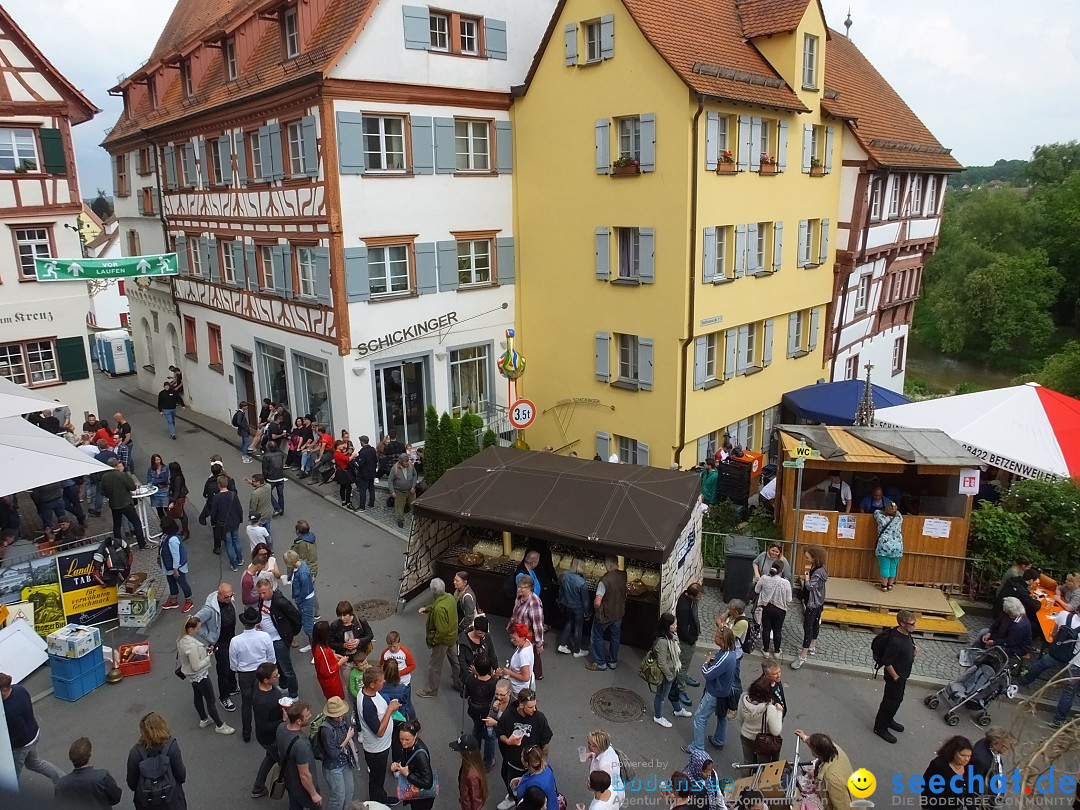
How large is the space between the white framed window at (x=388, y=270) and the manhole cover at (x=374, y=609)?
8183 millimetres

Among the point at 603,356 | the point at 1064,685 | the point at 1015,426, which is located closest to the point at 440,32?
the point at 603,356

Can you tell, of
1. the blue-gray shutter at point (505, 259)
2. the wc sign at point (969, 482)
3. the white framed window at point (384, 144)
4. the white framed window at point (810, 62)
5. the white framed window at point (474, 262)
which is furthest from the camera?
the blue-gray shutter at point (505, 259)

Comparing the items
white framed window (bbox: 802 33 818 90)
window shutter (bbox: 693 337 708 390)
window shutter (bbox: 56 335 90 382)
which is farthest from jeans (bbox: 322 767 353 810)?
white framed window (bbox: 802 33 818 90)

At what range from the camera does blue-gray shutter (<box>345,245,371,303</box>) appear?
18141 millimetres

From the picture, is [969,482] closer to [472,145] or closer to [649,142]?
[649,142]

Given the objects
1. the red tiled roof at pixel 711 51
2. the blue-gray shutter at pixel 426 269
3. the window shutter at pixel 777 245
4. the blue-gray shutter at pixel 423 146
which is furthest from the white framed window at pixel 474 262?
the window shutter at pixel 777 245

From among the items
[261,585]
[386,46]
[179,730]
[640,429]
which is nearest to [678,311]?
[640,429]

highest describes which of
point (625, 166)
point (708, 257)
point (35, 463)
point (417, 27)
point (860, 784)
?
point (417, 27)

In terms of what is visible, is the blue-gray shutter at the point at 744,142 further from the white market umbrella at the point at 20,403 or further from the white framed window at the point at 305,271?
the white market umbrella at the point at 20,403

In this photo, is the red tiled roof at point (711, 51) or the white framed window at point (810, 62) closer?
the red tiled roof at point (711, 51)

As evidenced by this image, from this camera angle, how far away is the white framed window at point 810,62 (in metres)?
20.5

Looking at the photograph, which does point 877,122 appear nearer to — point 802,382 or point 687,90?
point 802,382

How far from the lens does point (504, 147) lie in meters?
20.9

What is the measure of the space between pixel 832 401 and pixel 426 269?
36.7ft
